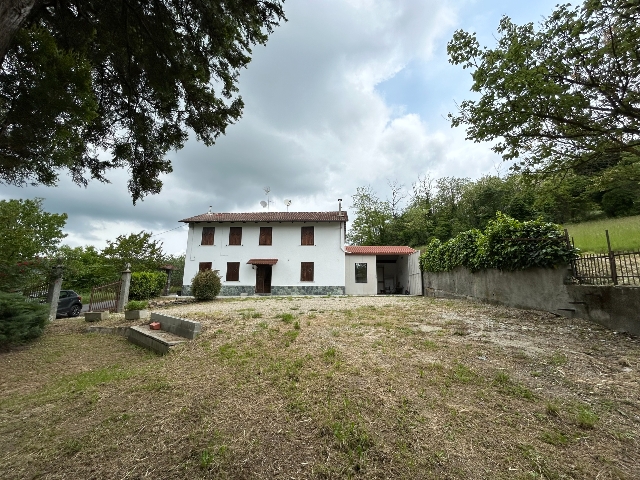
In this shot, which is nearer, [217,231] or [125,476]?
[125,476]

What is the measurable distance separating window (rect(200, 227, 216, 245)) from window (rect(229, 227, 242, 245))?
1104 millimetres

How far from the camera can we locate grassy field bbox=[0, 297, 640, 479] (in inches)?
81.8

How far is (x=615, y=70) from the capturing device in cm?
504

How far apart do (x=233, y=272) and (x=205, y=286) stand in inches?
207

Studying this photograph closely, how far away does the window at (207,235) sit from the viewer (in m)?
18.4

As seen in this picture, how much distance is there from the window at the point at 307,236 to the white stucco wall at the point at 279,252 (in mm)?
201

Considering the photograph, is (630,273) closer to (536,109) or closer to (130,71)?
(536,109)

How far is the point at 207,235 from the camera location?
18.5m

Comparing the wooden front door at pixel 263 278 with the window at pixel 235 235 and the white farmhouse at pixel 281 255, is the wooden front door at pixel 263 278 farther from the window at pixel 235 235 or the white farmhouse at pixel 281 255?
the window at pixel 235 235

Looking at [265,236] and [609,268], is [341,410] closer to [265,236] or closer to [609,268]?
[609,268]

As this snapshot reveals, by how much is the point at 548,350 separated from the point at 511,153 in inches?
169

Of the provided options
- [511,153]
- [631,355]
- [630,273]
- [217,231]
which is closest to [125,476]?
[631,355]

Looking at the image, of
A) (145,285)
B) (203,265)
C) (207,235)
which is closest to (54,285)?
(145,285)

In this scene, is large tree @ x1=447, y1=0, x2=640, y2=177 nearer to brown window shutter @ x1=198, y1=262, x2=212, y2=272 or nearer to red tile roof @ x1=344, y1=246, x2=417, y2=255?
red tile roof @ x1=344, y1=246, x2=417, y2=255
